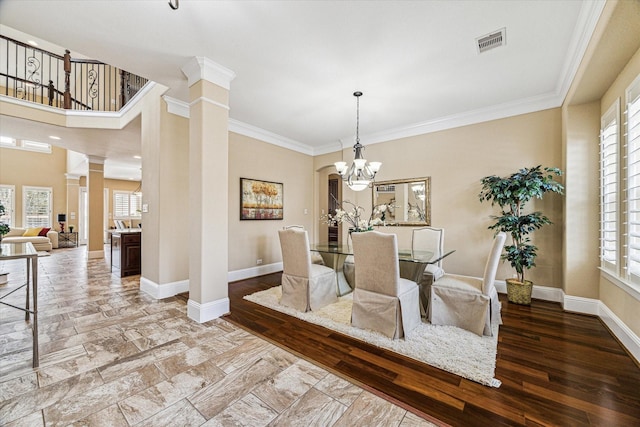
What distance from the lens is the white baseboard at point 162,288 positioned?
3.54 m

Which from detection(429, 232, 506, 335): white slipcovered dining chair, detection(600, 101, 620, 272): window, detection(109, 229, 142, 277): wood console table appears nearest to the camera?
detection(429, 232, 506, 335): white slipcovered dining chair

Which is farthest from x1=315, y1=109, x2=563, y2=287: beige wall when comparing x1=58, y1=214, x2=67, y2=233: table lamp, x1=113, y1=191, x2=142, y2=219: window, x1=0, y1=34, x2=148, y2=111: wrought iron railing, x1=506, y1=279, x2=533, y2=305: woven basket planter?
x1=58, y1=214, x2=67, y2=233: table lamp

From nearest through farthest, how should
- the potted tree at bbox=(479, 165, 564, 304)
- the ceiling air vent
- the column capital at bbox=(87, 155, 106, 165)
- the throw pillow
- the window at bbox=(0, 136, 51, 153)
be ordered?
the ceiling air vent
the potted tree at bbox=(479, 165, 564, 304)
the column capital at bbox=(87, 155, 106, 165)
the throw pillow
the window at bbox=(0, 136, 51, 153)

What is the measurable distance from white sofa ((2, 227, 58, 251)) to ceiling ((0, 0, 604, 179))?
26.9 ft

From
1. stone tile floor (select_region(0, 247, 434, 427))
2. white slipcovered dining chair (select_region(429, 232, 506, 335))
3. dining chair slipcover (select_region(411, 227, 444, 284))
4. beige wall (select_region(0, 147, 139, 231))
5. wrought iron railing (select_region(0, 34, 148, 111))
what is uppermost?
wrought iron railing (select_region(0, 34, 148, 111))

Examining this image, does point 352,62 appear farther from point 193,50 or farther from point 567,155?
point 567,155

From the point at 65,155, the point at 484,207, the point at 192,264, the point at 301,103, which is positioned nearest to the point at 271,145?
the point at 301,103

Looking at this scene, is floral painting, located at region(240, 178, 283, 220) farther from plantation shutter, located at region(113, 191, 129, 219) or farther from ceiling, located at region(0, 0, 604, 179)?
plantation shutter, located at region(113, 191, 129, 219)

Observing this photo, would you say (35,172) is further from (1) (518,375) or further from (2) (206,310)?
(1) (518,375)

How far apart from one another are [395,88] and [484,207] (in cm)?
226

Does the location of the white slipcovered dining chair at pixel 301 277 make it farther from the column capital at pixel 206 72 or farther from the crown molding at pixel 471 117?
the crown molding at pixel 471 117

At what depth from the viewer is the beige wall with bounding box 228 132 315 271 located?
15.0ft

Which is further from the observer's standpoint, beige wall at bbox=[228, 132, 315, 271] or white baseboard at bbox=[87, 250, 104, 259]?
white baseboard at bbox=[87, 250, 104, 259]

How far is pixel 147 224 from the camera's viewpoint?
3.88m
